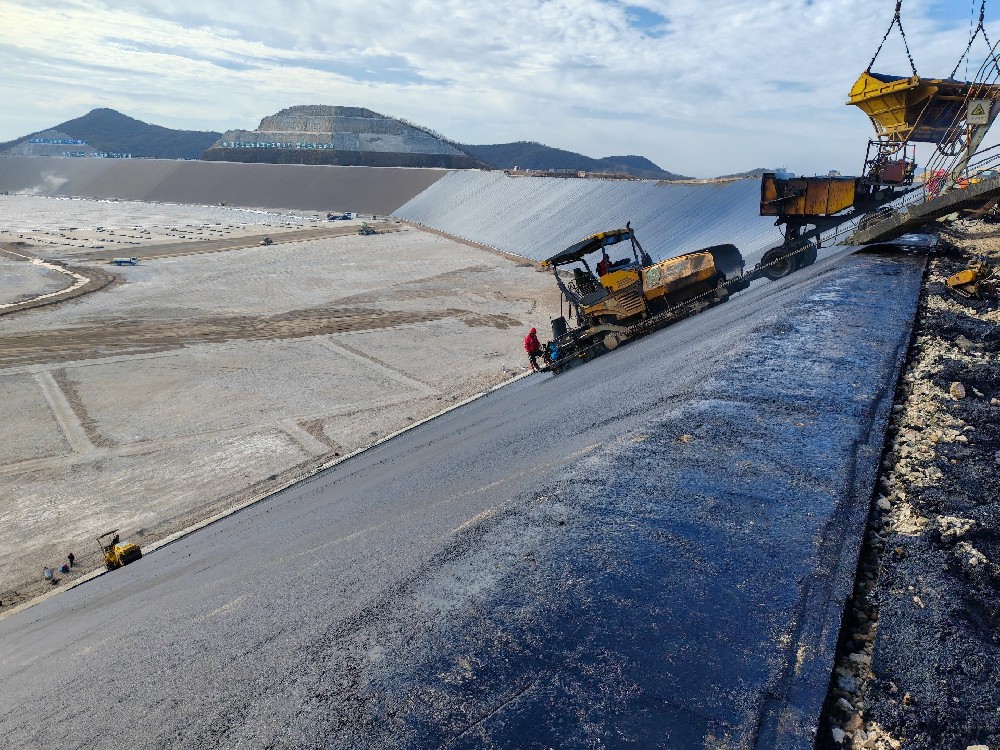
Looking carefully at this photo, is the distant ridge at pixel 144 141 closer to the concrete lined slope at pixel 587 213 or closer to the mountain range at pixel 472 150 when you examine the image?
the mountain range at pixel 472 150

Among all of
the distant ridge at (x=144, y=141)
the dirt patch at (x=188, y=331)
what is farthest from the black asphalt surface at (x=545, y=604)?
the distant ridge at (x=144, y=141)

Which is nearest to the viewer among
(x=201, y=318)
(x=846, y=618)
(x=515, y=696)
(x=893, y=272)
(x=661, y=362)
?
(x=515, y=696)

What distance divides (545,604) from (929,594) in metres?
2.11

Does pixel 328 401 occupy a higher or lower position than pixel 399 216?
lower

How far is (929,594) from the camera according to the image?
336 cm

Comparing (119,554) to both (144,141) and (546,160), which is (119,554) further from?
(144,141)

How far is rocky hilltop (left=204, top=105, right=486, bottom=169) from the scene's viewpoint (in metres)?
105

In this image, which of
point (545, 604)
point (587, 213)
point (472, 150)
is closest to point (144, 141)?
point (472, 150)

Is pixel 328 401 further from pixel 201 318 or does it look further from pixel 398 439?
pixel 201 318

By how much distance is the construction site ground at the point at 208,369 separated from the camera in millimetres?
Answer: 13703

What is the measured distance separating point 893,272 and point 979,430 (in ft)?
27.4

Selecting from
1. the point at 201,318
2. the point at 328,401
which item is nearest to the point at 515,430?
the point at 328,401

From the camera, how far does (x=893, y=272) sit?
482 inches

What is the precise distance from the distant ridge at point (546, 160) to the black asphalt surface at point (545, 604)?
12189cm
